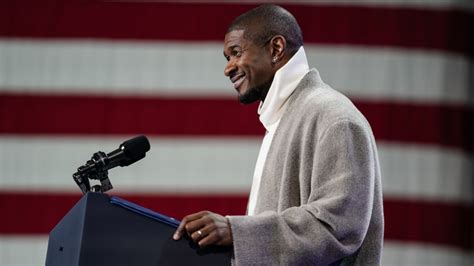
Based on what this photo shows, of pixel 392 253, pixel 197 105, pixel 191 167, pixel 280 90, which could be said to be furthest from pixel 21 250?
pixel 280 90

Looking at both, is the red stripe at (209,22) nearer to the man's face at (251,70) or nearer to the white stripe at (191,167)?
the white stripe at (191,167)

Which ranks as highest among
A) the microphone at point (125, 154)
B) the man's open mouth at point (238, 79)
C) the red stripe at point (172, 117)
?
the red stripe at point (172, 117)

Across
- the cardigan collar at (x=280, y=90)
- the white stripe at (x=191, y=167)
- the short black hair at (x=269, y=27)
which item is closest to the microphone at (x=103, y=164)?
the cardigan collar at (x=280, y=90)

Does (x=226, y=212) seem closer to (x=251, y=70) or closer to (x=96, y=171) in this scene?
(x=251, y=70)

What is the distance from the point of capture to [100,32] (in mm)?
4414

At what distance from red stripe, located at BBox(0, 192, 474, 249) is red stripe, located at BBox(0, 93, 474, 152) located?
27 cm

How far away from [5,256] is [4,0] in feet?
3.52

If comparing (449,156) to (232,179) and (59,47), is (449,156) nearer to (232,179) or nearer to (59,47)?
(232,179)

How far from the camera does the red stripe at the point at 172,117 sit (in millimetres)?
4312

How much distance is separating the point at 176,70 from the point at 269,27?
1.91m

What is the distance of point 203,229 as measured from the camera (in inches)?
76.9

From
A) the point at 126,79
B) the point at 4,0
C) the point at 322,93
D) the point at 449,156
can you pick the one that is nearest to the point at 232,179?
the point at 126,79

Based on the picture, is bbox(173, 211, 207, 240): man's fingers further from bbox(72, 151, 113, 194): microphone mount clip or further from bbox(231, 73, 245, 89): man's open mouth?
bbox(231, 73, 245, 89): man's open mouth

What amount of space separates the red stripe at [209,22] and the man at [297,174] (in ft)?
6.42
